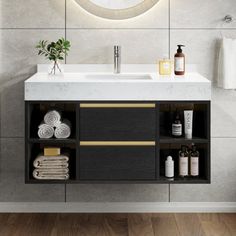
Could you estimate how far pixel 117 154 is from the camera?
356 cm

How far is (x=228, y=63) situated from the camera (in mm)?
3848

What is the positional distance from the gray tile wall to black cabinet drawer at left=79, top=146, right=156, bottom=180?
68cm

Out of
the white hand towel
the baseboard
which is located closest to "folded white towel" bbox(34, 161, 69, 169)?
the baseboard

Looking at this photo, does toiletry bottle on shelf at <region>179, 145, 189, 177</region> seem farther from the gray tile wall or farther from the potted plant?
the potted plant

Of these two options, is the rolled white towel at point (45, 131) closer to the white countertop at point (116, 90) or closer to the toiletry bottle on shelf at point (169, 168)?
the white countertop at point (116, 90)

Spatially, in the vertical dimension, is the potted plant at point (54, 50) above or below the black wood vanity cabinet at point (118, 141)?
above

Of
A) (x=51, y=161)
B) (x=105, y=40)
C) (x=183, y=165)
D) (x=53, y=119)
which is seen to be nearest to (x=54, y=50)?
(x=105, y=40)

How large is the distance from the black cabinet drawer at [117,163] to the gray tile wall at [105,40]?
2.24ft

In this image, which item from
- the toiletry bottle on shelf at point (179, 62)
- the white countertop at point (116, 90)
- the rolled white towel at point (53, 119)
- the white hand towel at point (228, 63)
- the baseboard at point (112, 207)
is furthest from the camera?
the baseboard at point (112, 207)

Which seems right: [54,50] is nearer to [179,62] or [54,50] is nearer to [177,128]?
[179,62]

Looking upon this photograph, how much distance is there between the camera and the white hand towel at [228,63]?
3.85 meters

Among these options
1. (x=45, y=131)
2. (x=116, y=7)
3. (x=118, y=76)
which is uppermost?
(x=116, y=7)

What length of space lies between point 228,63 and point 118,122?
89 cm

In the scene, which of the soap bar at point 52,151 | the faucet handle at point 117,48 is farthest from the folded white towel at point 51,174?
the faucet handle at point 117,48
